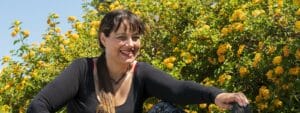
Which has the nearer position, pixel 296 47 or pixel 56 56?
pixel 296 47

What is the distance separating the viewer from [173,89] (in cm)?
300

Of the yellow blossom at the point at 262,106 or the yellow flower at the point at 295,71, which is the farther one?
the yellow blossom at the point at 262,106

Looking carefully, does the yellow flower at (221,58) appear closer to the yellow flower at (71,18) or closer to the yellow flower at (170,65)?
the yellow flower at (170,65)

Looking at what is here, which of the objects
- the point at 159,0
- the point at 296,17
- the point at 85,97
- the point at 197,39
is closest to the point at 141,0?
the point at 159,0

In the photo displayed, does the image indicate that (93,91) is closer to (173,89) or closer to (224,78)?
(173,89)

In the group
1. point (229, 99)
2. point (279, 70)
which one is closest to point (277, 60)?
point (279, 70)

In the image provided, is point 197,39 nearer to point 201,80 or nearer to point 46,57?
point 201,80

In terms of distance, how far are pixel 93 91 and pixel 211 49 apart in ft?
6.46

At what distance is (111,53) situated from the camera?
305cm

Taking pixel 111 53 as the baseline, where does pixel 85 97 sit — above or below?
below

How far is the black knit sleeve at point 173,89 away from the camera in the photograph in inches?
110

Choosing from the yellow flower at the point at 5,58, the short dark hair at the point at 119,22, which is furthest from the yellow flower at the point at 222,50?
the yellow flower at the point at 5,58

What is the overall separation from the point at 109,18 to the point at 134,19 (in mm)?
127

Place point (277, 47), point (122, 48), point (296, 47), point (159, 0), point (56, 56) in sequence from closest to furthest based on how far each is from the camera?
point (122, 48)
point (296, 47)
point (277, 47)
point (159, 0)
point (56, 56)
